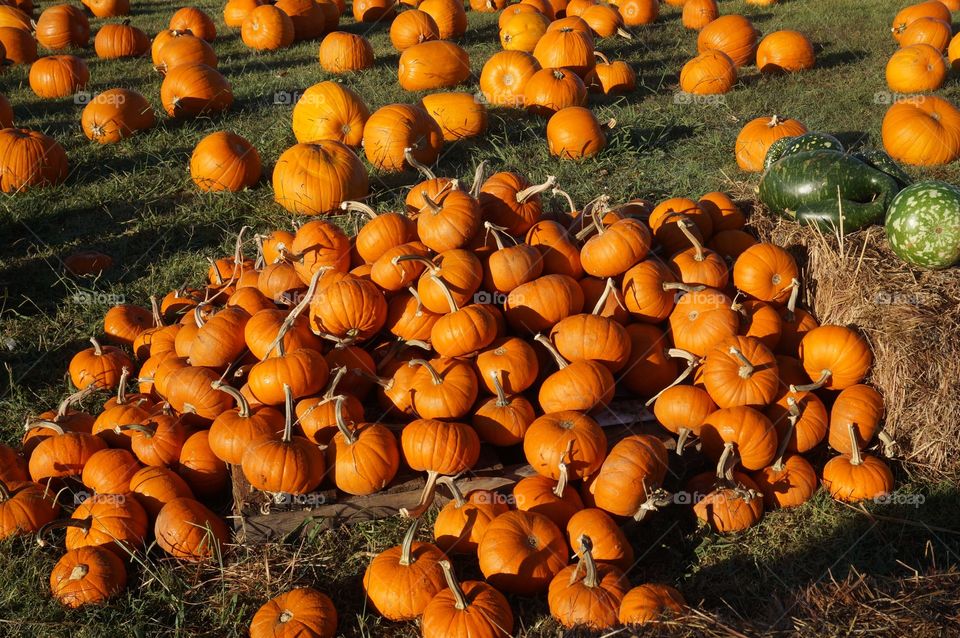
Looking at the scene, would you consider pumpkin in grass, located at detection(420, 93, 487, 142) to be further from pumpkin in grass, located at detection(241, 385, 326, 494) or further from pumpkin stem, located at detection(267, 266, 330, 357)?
pumpkin in grass, located at detection(241, 385, 326, 494)

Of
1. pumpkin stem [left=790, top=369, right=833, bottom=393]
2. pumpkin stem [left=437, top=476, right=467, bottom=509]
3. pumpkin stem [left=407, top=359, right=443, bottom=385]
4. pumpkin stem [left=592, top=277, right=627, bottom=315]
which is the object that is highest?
pumpkin stem [left=592, top=277, right=627, bottom=315]

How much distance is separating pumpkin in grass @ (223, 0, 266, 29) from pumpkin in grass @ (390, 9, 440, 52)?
2.63m

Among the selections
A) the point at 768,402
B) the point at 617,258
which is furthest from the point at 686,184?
the point at 768,402

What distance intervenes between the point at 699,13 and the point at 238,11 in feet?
20.1

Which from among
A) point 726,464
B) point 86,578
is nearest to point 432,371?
point 726,464

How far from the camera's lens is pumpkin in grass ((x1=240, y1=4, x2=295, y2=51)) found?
35.4 ft

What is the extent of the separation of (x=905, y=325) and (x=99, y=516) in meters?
3.70

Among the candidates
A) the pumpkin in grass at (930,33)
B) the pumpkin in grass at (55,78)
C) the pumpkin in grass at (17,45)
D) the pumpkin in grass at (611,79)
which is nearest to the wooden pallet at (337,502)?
the pumpkin in grass at (611,79)

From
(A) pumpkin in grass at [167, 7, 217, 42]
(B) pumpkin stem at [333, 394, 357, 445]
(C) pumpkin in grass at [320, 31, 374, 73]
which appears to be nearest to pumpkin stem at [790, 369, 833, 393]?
(B) pumpkin stem at [333, 394, 357, 445]

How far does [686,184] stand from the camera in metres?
6.72

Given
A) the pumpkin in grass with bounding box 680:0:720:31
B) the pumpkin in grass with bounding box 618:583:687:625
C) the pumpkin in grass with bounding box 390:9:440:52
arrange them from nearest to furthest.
A: the pumpkin in grass with bounding box 618:583:687:625 → the pumpkin in grass with bounding box 390:9:440:52 → the pumpkin in grass with bounding box 680:0:720:31

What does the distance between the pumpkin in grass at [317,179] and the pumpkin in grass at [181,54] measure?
3.48 meters

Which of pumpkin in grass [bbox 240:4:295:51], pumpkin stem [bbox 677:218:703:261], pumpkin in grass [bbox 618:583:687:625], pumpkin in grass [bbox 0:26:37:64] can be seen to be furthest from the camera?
pumpkin in grass [bbox 240:4:295:51]

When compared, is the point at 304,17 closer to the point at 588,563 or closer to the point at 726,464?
the point at 726,464
